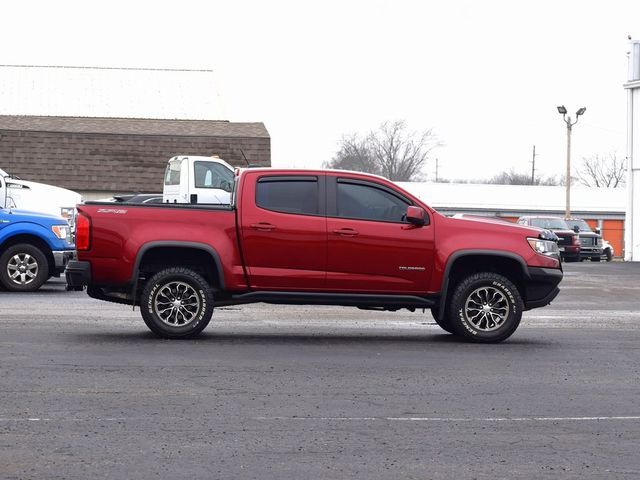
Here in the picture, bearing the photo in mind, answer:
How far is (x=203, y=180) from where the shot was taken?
2908 centimetres

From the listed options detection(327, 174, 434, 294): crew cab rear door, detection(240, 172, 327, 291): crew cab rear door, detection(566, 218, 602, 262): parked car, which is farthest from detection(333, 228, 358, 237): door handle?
detection(566, 218, 602, 262): parked car

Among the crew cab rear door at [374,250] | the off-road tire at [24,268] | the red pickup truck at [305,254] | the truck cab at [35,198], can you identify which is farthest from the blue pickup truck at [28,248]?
the crew cab rear door at [374,250]

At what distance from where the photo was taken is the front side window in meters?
29.0

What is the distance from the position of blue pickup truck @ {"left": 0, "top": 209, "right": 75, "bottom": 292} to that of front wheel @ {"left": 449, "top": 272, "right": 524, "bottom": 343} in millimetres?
9091

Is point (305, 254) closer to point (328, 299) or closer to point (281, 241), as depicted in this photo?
point (281, 241)

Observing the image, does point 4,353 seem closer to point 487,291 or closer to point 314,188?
point 314,188

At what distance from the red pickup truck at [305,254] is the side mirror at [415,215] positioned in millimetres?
14

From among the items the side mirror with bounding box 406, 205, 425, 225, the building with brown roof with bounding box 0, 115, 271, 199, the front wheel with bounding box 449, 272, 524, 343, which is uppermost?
the building with brown roof with bounding box 0, 115, 271, 199

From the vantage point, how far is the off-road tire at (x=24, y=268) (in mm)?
20859

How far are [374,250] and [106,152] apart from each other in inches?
1198

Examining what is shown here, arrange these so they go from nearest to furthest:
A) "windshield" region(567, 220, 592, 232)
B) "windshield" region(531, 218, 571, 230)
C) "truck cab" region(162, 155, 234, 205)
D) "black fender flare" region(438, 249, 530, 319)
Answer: "black fender flare" region(438, 249, 530, 319) < "truck cab" region(162, 155, 234, 205) < "windshield" region(531, 218, 571, 230) < "windshield" region(567, 220, 592, 232)

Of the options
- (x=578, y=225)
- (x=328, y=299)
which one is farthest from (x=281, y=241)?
(x=578, y=225)

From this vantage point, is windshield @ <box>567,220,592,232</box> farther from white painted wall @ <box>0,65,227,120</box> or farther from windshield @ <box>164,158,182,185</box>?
windshield @ <box>164,158,182,185</box>

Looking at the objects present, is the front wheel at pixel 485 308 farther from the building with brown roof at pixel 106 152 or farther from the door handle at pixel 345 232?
the building with brown roof at pixel 106 152
